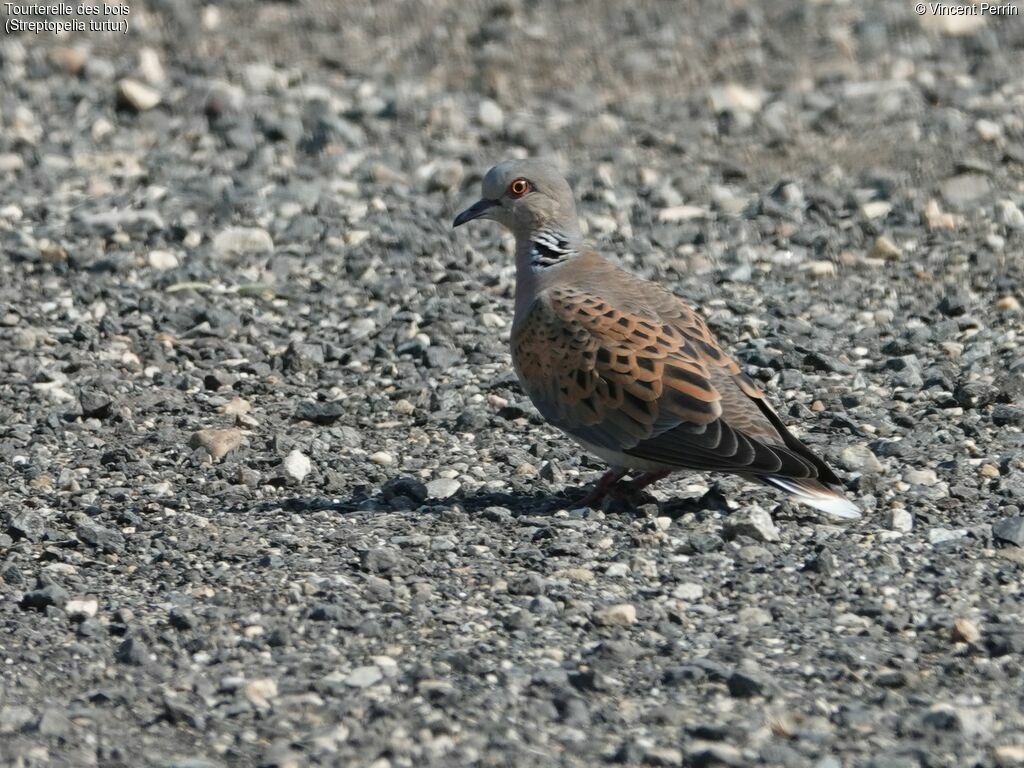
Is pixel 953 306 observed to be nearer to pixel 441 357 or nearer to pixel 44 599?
pixel 441 357

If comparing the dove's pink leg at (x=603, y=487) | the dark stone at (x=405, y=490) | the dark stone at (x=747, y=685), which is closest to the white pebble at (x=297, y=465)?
the dark stone at (x=405, y=490)

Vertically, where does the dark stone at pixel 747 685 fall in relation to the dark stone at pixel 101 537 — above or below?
above

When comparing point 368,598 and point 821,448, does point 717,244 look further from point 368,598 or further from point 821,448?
point 368,598

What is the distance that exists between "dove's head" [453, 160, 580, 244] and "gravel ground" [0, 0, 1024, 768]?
0.80 meters

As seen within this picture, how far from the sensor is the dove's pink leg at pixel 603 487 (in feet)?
19.7

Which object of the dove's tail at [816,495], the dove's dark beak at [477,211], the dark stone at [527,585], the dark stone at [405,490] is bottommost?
the dark stone at [527,585]

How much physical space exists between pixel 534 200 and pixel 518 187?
83 mm

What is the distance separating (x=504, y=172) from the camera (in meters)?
6.76

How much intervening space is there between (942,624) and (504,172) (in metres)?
2.69

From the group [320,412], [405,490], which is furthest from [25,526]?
[320,412]

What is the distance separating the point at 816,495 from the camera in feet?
18.4

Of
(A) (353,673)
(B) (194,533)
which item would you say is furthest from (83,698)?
(B) (194,533)

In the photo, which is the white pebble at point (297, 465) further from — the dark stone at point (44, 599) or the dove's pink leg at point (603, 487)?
the dark stone at point (44, 599)

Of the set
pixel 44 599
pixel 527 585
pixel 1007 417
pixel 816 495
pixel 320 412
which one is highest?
pixel 1007 417
